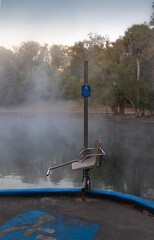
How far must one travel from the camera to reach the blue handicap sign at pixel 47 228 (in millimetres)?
2562

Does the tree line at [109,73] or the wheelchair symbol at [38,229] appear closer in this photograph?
the wheelchair symbol at [38,229]

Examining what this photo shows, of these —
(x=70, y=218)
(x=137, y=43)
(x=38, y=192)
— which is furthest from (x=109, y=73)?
(x=70, y=218)

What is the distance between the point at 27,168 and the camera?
6738mm

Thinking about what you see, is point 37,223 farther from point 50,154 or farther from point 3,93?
point 3,93

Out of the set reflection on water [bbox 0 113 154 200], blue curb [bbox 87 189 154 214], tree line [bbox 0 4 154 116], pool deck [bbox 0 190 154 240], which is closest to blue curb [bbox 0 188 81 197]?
pool deck [bbox 0 190 154 240]

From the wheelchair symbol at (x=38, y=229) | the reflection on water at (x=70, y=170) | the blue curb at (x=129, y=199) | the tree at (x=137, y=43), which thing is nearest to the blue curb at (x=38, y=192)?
the blue curb at (x=129, y=199)

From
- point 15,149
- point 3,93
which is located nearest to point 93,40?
point 3,93

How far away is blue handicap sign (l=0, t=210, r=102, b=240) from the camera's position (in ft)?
8.41

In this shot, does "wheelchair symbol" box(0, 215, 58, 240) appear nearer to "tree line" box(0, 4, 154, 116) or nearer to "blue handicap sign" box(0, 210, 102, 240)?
"blue handicap sign" box(0, 210, 102, 240)

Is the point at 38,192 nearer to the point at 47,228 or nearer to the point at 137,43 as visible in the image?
the point at 47,228

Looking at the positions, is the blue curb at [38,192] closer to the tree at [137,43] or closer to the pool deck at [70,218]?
the pool deck at [70,218]

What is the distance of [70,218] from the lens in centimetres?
293

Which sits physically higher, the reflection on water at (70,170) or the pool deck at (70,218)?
the pool deck at (70,218)

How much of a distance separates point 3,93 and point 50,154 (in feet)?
40.3
